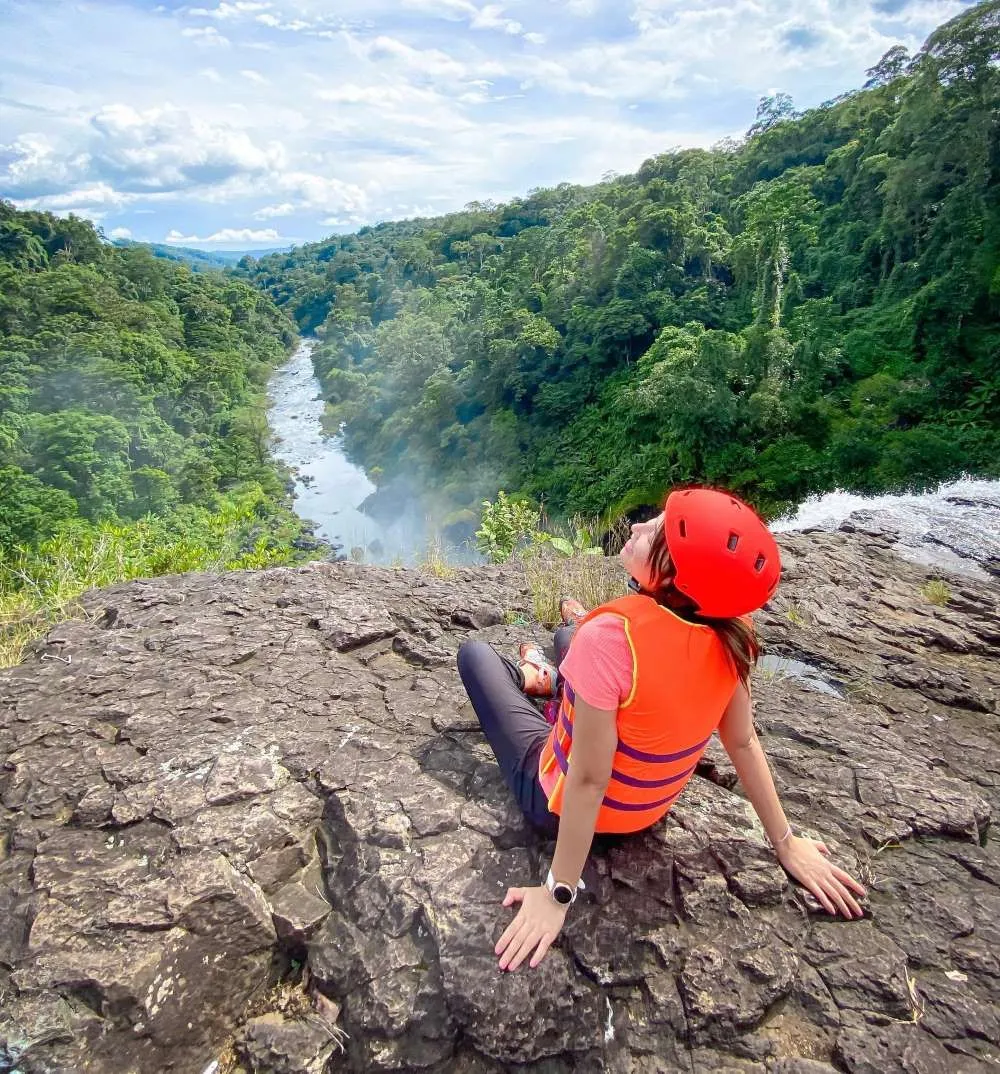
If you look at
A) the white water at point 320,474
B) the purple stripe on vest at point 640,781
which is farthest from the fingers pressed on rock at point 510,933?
the white water at point 320,474

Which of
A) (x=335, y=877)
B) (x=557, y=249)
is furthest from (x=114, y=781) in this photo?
(x=557, y=249)

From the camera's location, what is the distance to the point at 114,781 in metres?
2.31

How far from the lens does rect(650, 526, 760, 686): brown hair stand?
1.57 metres

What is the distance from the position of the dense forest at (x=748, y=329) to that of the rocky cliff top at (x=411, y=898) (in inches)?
610

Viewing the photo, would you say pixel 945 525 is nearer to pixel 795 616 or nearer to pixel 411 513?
pixel 795 616

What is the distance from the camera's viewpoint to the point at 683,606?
1.57 meters

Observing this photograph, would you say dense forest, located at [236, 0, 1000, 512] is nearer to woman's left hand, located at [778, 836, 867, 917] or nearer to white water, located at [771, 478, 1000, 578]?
white water, located at [771, 478, 1000, 578]

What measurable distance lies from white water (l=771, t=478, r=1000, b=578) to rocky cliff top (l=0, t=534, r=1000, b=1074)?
5.81 metres

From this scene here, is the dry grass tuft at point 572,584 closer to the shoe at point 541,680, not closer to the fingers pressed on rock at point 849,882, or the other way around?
the shoe at point 541,680

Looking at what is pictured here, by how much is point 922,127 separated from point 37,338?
34.2 metres

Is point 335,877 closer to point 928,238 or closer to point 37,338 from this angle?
point 928,238

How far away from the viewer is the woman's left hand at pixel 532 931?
5.64 ft

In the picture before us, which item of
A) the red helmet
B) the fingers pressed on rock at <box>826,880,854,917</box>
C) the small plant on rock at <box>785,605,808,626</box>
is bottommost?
the small plant on rock at <box>785,605,808,626</box>

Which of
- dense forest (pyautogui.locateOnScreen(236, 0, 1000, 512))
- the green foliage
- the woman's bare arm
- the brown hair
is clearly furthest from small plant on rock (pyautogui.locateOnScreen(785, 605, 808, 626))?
dense forest (pyautogui.locateOnScreen(236, 0, 1000, 512))
